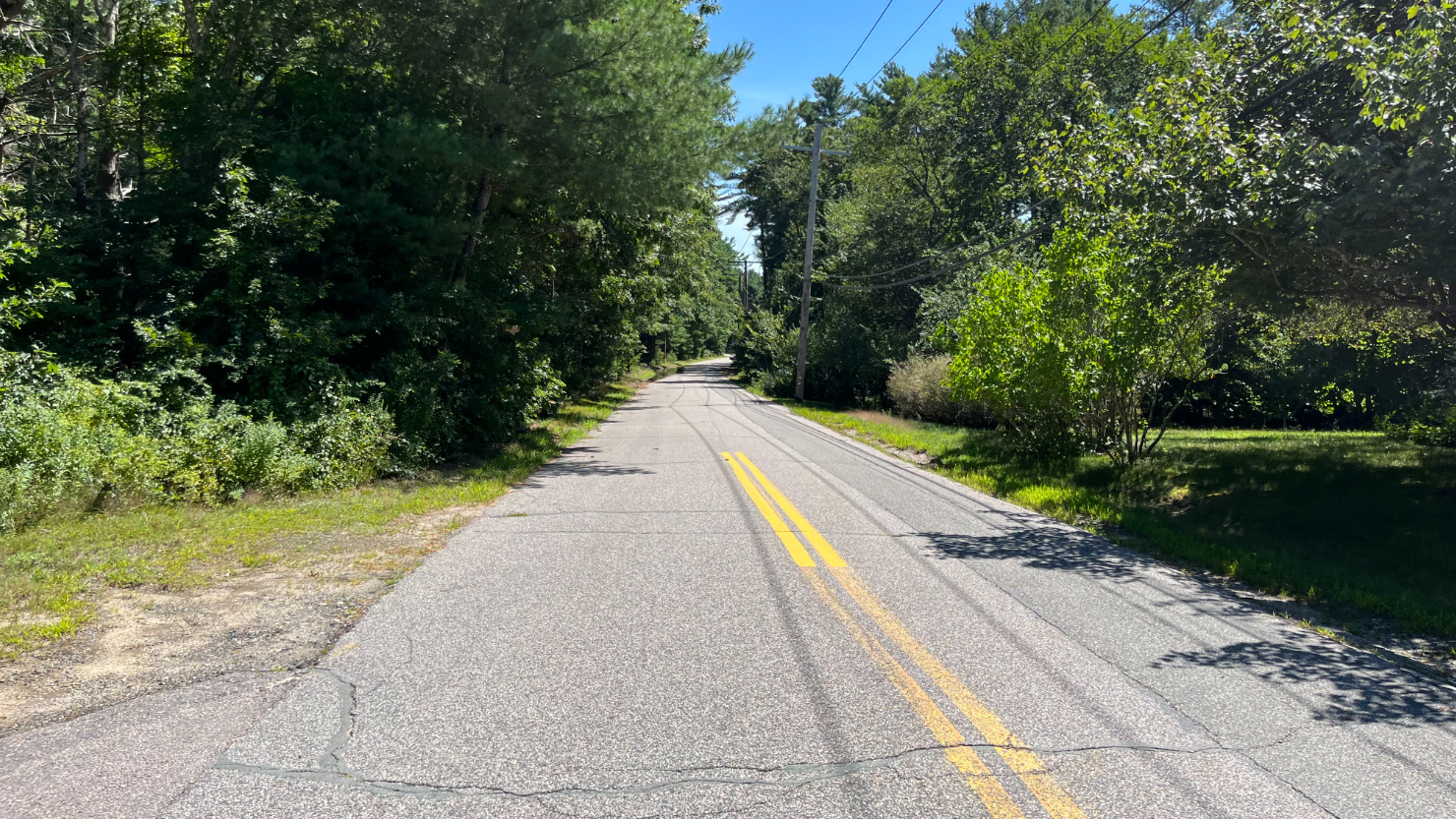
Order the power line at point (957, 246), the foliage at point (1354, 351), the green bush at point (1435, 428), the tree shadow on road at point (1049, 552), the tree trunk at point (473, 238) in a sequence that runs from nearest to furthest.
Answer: the tree shadow on road at point (1049, 552), the foliage at point (1354, 351), the green bush at point (1435, 428), the tree trunk at point (473, 238), the power line at point (957, 246)

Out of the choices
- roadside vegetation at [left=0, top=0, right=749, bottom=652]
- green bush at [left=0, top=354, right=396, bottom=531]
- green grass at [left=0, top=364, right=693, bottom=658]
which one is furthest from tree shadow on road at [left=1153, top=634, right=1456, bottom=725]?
green bush at [left=0, top=354, right=396, bottom=531]

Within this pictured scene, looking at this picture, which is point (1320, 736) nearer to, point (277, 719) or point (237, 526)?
point (277, 719)

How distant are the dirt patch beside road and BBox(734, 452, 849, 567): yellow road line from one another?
3.31 m

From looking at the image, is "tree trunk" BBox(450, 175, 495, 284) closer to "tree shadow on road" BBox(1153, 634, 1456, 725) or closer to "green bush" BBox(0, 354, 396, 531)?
"green bush" BBox(0, 354, 396, 531)

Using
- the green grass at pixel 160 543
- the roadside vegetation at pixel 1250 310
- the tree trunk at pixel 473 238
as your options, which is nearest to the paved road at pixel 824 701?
the green grass at pixel 160 543

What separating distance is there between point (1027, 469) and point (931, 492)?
3849 mm

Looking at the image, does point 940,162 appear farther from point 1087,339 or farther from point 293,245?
point 293,245

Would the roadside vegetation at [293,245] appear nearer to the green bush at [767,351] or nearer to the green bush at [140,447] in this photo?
the green bush at [140,447]

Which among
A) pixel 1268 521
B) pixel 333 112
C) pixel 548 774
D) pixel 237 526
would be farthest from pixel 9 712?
pixel 1268 521

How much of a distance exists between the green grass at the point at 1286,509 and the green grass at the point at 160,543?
7.61 m

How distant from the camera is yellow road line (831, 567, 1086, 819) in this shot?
2.94 m

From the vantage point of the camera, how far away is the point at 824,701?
375 cm

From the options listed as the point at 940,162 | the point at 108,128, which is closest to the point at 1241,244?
the point at 108,128

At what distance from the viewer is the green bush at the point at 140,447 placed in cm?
691
